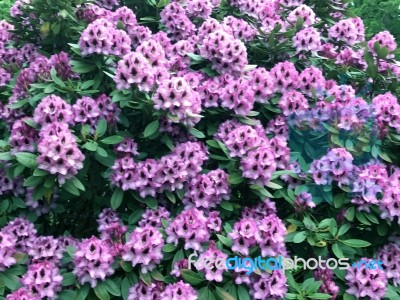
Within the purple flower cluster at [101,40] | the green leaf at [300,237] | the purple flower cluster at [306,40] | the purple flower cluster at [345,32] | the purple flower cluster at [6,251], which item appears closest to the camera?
the purple flower cluster at [6,251]

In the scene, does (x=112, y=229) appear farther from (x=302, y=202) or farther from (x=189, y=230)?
(x=302, y=202)

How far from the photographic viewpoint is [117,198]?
213 centimetres

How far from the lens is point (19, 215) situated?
219cm

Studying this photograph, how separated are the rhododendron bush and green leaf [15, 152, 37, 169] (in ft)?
0.04

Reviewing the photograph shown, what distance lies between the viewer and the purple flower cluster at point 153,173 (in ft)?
6.91

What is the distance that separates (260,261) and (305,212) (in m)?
0.35

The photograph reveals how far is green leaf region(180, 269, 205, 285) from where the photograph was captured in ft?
6.25

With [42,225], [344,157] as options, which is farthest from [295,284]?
[42,225]

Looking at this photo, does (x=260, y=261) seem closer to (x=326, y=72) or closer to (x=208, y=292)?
(x=208, y=292)

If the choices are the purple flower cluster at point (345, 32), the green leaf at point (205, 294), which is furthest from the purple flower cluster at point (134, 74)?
the purple flower cluster at point (345, 32)

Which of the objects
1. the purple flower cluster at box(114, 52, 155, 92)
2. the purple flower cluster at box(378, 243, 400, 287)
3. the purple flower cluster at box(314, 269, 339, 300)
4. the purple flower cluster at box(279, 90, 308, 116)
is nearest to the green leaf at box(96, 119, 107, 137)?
the purple flower cluster at box(114, 52, 155, 92)

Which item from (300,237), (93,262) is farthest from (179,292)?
(300,237)

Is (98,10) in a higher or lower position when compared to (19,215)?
higher

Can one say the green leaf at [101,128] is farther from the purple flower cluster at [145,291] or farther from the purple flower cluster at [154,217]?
the purple flower cluster at [145,291]
